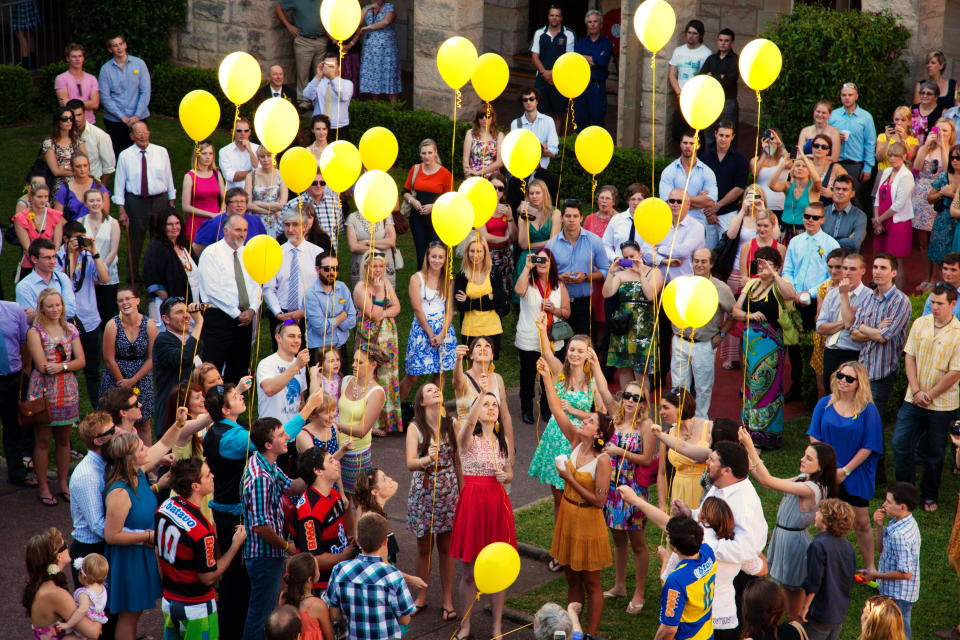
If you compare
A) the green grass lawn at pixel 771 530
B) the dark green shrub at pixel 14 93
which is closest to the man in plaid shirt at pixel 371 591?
the green grass lawn at pixel 771 530

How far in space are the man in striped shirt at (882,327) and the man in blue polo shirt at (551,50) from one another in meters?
7.95

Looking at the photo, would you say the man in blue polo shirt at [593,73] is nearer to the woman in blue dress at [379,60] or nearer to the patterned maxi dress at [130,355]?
the woman in blue dress at [379,60]

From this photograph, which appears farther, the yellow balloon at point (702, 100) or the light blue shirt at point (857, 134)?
the light blue shirt at point (857, 134)

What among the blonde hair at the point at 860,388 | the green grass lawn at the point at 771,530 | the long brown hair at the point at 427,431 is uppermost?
the blonde hair at the point at 860,388

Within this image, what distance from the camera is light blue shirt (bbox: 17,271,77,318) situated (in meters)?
10.7

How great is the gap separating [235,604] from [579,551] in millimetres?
2161

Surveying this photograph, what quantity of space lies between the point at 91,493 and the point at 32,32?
13767 mm

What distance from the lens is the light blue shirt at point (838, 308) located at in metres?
10.6

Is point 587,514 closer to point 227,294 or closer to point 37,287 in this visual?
point 227,294

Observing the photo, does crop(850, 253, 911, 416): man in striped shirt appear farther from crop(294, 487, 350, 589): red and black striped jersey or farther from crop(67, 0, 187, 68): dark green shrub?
crop(67, 0, 187, 68): dark green shrub

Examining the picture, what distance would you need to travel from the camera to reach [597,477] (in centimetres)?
842

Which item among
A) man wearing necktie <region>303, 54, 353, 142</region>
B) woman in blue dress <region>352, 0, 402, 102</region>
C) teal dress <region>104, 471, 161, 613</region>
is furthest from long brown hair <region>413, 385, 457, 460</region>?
woman in blue dress <region>352, 0, 402, 102</region>

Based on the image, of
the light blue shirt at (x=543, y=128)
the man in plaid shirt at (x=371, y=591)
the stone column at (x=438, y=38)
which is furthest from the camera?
the stone column at (x=438, y=38)

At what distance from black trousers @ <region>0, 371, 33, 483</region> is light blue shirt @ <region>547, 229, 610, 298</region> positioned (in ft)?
15.1
